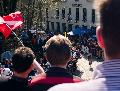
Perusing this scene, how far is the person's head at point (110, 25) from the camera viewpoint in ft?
6.35

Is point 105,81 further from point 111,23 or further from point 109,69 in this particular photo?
point 111,23

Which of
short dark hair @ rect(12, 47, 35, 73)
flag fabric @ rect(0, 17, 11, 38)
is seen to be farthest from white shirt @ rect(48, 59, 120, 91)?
flag fabric @ rect(0, 17, 11, 38)

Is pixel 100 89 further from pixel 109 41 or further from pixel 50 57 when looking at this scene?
pixel 50 57

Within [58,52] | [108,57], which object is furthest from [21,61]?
[108,57]

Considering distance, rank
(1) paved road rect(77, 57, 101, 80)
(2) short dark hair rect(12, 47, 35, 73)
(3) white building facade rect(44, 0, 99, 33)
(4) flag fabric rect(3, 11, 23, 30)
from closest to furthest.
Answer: (2) short dark hair rect(12, 47, 35, 73) < (4) flag fabric rect(3, 11, 23, 30) < (1) paved road rect(77, 57, 101, 80) < (3) white building facade rect(44, 0, 99, 33)

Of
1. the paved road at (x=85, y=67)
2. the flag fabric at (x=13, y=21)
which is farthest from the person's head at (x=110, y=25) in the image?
the paved road at (x=85, y=67)

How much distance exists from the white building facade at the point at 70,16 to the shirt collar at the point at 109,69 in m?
49.8

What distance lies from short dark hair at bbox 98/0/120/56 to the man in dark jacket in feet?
7.23

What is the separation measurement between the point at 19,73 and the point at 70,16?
51.4 m

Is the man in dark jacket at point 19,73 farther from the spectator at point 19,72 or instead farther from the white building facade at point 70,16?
the white building facade at point 70,16

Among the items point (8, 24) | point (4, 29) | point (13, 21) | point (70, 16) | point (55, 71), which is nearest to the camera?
point (55, 71)

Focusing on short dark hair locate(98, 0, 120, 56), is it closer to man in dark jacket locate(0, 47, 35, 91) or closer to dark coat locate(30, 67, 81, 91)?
dark coat locate(30, 67, 81, 91)

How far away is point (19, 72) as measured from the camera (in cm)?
415

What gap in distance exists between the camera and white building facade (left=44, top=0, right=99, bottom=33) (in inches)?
2090
